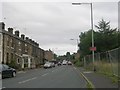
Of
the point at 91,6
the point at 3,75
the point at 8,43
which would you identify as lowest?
the point at 3,75

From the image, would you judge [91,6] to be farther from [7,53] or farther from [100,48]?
[100,48]

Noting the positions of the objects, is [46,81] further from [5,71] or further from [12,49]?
[12,49]

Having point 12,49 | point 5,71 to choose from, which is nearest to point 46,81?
point 5,71

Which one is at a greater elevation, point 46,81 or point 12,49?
point 12,49

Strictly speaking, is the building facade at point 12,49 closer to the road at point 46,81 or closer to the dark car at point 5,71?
the dark car at point 5,71

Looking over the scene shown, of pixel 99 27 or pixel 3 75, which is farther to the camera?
pixel 99 27

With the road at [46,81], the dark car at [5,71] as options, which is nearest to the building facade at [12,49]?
the dark car at [5,71]

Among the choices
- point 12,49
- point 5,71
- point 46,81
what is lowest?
point 46,81

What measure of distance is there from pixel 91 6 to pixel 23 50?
111 ft

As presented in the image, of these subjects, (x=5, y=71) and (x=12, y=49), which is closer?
(x=5, y=71)

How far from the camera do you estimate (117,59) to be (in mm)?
24844

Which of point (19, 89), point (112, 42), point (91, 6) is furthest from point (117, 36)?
point (19, 89)

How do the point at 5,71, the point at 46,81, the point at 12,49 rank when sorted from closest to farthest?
the point at 46,81 < the point at 5,71 < the point at 12,49

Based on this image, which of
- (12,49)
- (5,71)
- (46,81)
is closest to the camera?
(46,81)
